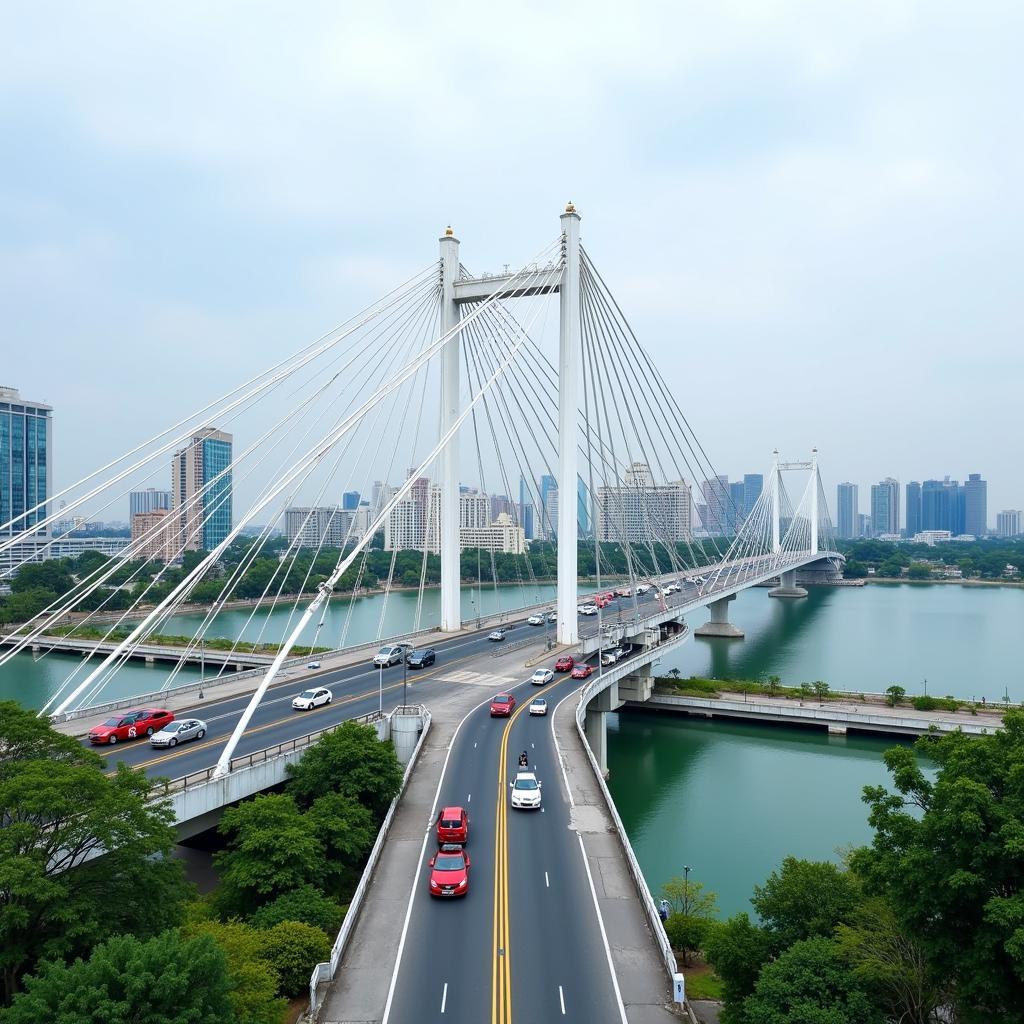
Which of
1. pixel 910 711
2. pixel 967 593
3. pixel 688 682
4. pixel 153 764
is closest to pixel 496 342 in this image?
pixel 688 682

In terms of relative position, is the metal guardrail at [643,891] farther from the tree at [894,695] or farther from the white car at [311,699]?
the tree at [894,695]

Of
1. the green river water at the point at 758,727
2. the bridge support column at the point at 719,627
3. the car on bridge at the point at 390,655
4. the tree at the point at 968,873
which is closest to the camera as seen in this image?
the tree at the point at 968,873

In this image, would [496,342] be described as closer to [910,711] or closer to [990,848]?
[910,711]

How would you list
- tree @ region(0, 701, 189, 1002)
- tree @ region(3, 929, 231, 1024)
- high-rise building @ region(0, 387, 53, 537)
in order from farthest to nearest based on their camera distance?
high-rise building @ region(0, 387, 53, 537) → tree @ region(0, 701, 189, 1002) → tree @ region(3, 929, 231, 1024)

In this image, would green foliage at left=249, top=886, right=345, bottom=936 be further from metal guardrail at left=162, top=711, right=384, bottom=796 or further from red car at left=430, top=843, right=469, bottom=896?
metal guardrail at left=162, top=711, right=384, bottom=796

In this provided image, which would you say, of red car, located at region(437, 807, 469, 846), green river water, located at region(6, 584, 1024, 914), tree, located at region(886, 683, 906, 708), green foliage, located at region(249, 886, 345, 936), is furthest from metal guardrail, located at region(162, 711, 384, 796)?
tree, located at region(886, 683, 906, 708)

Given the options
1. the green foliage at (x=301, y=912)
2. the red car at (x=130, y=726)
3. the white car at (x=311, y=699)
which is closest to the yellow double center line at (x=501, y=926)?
the green foliage at (x=301, y=912)

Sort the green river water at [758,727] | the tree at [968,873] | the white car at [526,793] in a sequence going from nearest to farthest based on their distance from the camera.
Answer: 1. the tree at [968,873]
2. the white car at [526,793]
3. the green river water at [758,727]
